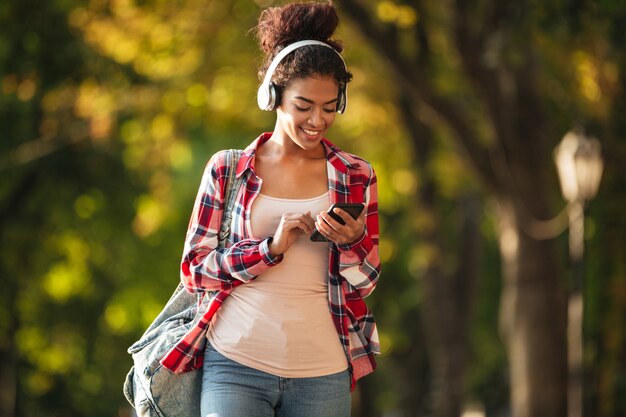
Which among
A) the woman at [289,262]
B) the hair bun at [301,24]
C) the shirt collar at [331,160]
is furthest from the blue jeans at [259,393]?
the hair bun at [301,24]

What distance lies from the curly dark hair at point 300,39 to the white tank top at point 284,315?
1.39ft

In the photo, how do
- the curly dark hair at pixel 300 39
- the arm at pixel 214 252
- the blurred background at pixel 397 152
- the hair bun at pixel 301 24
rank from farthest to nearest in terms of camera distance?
the blurred background at pixel 397 152, the hair bun at pixel 301 24, the curly dark hair at pixel 300 39, the arm at pixel 214 252

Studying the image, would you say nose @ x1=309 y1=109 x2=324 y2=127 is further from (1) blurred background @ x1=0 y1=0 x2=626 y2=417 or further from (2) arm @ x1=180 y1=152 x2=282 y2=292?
(1) blurred background @ x1=0 y1=0 x2=626 y2=417

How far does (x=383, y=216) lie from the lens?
91.2ft

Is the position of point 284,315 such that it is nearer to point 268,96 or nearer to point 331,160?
point 331,160

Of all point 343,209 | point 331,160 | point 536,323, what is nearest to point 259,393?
point 343,209

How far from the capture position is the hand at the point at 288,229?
440cm

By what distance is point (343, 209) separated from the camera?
438 centimetres

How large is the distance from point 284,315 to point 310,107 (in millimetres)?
705

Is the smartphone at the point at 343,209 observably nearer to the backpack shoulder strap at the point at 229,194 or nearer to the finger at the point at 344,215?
the finger at the point at 344,215

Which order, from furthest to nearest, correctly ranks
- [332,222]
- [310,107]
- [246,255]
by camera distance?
[310,107]
[246,255]
[332,222]

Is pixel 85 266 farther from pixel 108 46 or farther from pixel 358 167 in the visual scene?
pixel 358 167

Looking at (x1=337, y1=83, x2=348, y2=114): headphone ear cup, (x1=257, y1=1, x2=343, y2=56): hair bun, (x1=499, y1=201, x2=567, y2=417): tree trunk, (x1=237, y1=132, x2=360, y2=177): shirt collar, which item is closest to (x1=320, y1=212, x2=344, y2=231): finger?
(x1=237, y1=132, x2=360, y2=177): shirt collar

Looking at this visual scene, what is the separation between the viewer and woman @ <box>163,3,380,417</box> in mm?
4496
